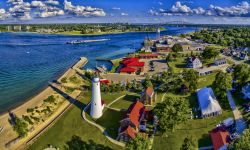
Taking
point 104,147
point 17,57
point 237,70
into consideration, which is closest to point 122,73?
point 237,70

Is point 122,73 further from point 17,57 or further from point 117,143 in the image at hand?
point 17,57

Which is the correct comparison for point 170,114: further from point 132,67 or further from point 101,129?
point 132,67

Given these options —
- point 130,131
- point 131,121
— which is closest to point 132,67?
point 131,121

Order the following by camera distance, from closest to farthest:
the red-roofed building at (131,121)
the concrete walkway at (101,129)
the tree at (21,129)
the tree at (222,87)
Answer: the concrete walkway at (101,129), the red-roofed building at (131,121), the tree at (21,129), the tree at (222,87)

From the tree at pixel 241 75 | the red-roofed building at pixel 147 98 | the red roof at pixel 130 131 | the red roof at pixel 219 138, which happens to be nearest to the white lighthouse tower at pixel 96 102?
the red roof at pixel 130 131

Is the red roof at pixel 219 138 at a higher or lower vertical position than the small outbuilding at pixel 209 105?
lower

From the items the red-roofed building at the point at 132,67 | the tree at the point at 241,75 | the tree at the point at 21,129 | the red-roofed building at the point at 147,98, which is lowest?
the tree at the point at 21,129

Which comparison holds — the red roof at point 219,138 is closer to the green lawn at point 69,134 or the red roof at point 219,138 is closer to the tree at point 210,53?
the green lawn at point 69,134
